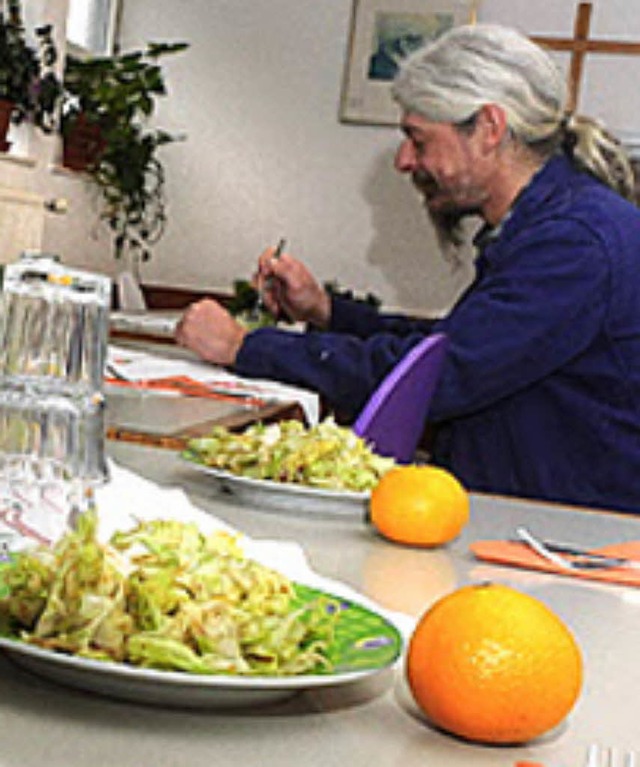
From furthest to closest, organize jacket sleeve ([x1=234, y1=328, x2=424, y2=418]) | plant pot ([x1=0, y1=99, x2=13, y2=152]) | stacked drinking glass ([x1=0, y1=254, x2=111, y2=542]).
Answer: plant pot ([x1=0, y1=99, x2=13, y2=152]) < jacket sleeve ([x1=234, y1=328, x2=424, y2=418]) < stacked drinking glass ([x1=0, y1=254, x2=111, y2=542])

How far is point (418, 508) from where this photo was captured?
3.75ft

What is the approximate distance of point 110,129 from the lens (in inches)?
184

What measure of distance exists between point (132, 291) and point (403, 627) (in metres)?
3.47

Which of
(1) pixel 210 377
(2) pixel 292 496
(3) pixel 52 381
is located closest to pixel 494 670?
(3) pixel 52 381

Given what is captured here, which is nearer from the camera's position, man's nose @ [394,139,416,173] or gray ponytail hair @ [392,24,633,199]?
gray ponytail hair @ [392,24,633,199]

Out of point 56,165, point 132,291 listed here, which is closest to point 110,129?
point 56,165

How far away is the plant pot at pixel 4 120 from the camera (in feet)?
12.5

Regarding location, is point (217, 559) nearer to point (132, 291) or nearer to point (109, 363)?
point (109, 363)

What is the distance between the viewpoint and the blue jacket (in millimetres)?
2053

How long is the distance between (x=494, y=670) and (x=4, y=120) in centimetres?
341

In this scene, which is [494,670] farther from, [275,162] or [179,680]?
[275,162]

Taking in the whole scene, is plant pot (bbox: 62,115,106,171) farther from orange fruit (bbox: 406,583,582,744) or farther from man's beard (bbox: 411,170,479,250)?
orange fruit (bbox: 406,583,582,744)

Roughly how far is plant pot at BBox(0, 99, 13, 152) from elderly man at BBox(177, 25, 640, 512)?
163 centimetres

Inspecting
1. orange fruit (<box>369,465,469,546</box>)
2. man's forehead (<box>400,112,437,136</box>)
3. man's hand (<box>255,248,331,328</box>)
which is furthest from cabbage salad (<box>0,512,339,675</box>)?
man's hand (<box>255,248,331,328</box>)
